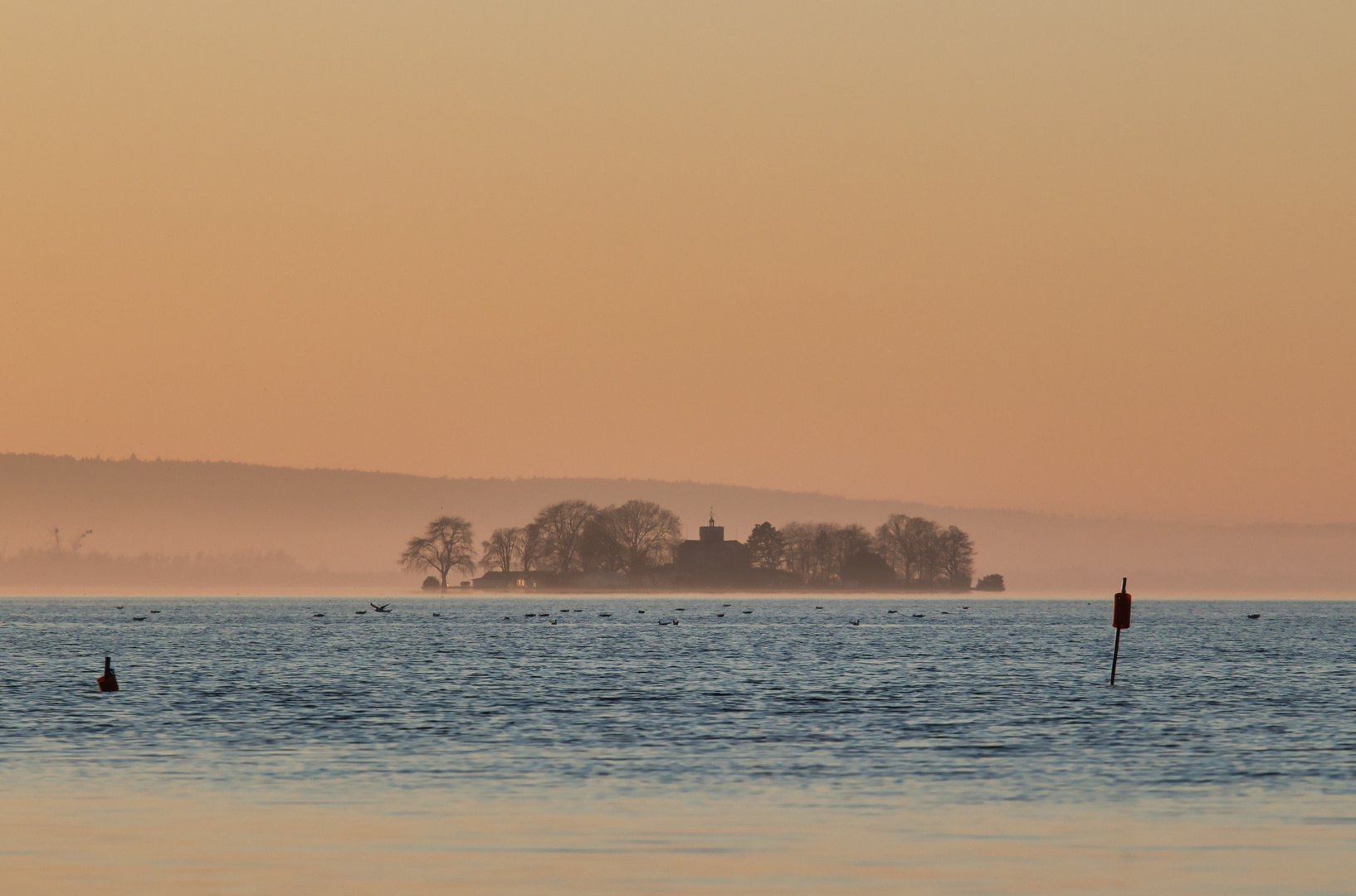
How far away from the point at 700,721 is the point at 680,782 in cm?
1585

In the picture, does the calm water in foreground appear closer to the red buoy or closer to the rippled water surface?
the rippled water surface

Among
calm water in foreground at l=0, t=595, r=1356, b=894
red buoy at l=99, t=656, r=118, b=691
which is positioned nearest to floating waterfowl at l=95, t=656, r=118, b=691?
red buoy at l=99, t=656, r=118, b=691

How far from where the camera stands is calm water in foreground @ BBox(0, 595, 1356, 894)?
2369cm

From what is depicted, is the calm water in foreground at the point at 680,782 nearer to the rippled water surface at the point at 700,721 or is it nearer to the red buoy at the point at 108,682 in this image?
the rippled water surface at the point at 700,721

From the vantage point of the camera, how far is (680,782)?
34125 millimetres

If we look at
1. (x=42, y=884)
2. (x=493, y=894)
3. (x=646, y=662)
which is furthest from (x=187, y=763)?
(x=646, y=662)

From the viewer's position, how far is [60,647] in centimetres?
11994

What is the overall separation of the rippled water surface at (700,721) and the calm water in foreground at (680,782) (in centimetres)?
21

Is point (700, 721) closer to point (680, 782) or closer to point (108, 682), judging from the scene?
point (680, 782)

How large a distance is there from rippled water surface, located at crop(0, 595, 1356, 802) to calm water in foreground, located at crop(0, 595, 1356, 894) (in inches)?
8.1

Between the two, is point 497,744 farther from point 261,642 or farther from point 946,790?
point 261,642

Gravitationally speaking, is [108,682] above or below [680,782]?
below

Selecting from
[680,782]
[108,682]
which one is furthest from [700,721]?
[108,682]

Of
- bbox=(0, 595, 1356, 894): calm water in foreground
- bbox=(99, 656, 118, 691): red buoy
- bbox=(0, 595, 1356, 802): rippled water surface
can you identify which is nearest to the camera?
bbox=(0, 595, 1356, 894): calm water in foreground
